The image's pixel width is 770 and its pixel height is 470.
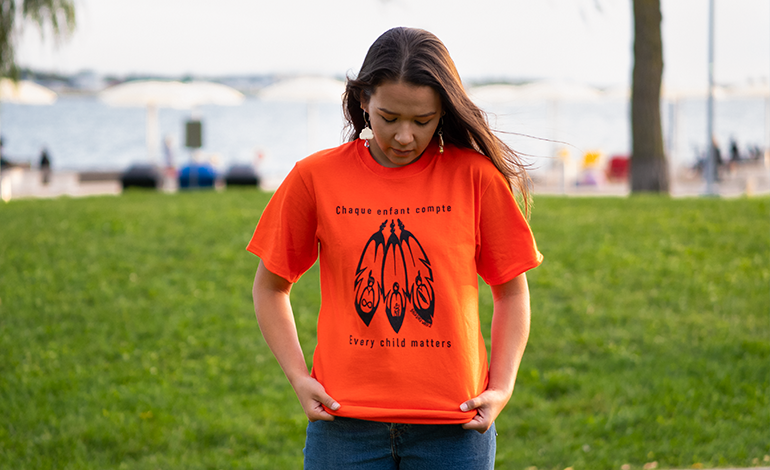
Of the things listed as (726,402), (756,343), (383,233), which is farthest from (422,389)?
(756,343)

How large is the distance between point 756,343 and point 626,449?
190 cm

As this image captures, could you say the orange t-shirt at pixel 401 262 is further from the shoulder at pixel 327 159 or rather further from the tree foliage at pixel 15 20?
the tree foliage at pixel 15 20

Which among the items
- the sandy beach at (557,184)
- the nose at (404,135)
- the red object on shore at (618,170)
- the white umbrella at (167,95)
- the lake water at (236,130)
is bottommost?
the nose at (404,135)

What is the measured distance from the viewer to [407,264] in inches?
62.2

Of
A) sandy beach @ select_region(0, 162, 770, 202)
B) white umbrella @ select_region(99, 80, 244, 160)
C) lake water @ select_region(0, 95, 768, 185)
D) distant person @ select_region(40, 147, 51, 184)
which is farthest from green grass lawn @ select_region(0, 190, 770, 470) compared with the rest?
lake water @ select_region(0, 95, 768, 185)

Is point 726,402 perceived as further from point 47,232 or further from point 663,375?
point 47,232

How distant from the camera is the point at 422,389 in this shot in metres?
1.56

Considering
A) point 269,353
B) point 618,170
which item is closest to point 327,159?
point 269,353

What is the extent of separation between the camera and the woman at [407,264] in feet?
5.14

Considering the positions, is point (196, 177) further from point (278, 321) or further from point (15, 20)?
point (278, 321)

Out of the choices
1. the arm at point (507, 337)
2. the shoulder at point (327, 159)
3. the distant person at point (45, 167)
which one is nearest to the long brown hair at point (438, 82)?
the shoulder at point (327, 159)

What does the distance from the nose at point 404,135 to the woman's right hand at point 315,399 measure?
599mm

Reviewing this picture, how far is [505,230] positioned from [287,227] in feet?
1.73

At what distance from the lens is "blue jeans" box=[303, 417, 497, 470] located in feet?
5.25
